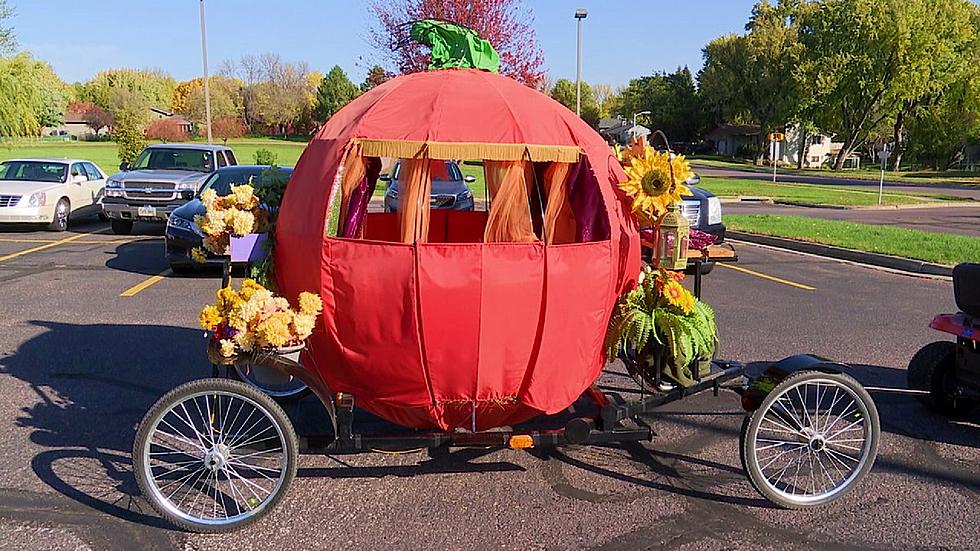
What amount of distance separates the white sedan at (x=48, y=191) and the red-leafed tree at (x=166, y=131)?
54.8 meters

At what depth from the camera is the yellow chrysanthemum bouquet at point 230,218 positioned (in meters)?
4.37

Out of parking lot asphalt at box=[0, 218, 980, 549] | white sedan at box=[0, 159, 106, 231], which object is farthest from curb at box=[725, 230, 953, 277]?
white sedan at box=[0, 159, 106, 231]

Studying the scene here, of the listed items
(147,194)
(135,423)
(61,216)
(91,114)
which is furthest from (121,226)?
(91,114)

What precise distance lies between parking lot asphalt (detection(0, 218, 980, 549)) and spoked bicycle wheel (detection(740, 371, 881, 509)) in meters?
0.12

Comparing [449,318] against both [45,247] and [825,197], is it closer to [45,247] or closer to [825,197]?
[45,247]

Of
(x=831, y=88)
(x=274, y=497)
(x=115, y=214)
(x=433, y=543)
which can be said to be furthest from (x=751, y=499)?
(x=831, y=88)

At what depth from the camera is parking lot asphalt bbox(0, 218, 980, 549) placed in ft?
12.5

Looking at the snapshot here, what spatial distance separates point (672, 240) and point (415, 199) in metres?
1.47

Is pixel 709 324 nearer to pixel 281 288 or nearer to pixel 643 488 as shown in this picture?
pixel 643 488

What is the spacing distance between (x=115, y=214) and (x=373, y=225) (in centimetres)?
1169

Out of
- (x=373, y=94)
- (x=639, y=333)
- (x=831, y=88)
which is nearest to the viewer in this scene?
(x=639, y=333)

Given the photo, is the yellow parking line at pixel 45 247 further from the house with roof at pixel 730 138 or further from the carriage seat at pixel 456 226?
the house with roof at pixel 730 138

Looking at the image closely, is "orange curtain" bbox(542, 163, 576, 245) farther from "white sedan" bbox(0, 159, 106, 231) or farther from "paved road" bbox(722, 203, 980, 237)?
"paved road" bbox(722, 203, 980, 237)

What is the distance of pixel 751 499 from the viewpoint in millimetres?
4285
